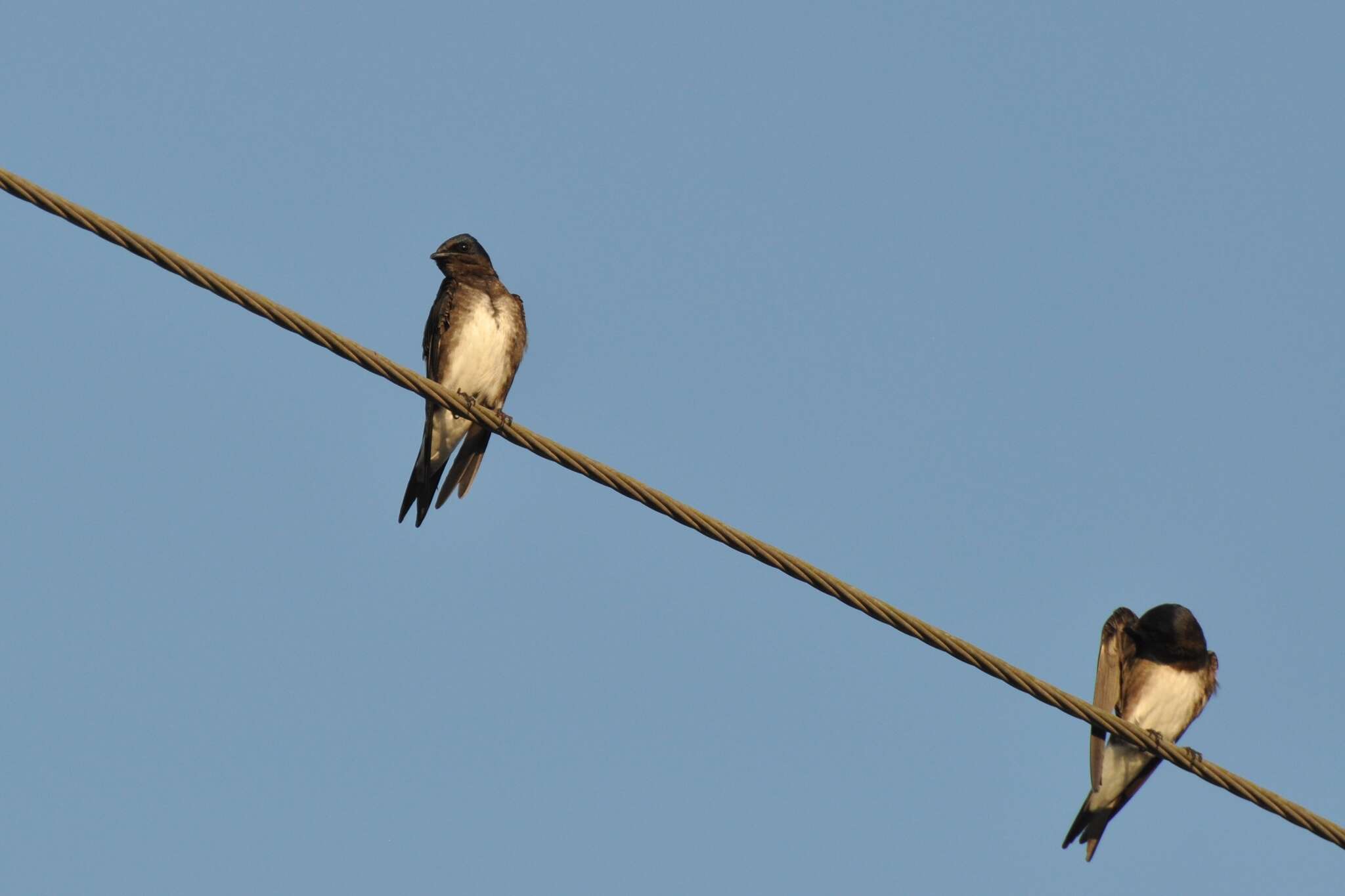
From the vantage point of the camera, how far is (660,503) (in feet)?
19.5

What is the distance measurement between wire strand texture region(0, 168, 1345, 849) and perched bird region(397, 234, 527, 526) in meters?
4.22

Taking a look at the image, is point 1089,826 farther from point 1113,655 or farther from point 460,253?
point 460,253

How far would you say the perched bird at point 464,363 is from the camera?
1070 centimetres

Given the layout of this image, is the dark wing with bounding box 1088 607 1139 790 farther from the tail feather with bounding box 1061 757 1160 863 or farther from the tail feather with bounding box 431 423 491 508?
the tail feather with bounding box 431 423 491 508

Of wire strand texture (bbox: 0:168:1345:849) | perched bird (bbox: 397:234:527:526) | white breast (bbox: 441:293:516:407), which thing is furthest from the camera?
white breast (bbox: 441:293:516:407)

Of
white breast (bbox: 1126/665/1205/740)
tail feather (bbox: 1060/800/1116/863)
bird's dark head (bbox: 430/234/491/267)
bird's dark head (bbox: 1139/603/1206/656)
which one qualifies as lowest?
tail feather (bbox: 1060/800/1116/863)

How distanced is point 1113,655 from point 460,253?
185 inches

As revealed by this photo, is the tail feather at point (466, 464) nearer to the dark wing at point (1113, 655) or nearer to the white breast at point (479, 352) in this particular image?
the white breast at point (479, 352)

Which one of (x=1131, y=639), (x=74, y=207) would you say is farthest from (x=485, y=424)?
(x=1131, y=639)

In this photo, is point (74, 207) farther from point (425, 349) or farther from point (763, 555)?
point (425, 349)

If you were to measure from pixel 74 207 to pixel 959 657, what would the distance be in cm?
300

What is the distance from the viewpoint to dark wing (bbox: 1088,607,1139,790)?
33.4 feet

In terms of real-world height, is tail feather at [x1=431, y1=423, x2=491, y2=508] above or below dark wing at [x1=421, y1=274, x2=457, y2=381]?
below

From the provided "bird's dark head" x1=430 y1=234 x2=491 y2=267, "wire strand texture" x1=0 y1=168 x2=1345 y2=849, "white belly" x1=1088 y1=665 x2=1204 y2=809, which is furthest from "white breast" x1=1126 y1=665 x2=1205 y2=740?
"bird's dark head" x1=430 y1=234 x2=491 y2=267
